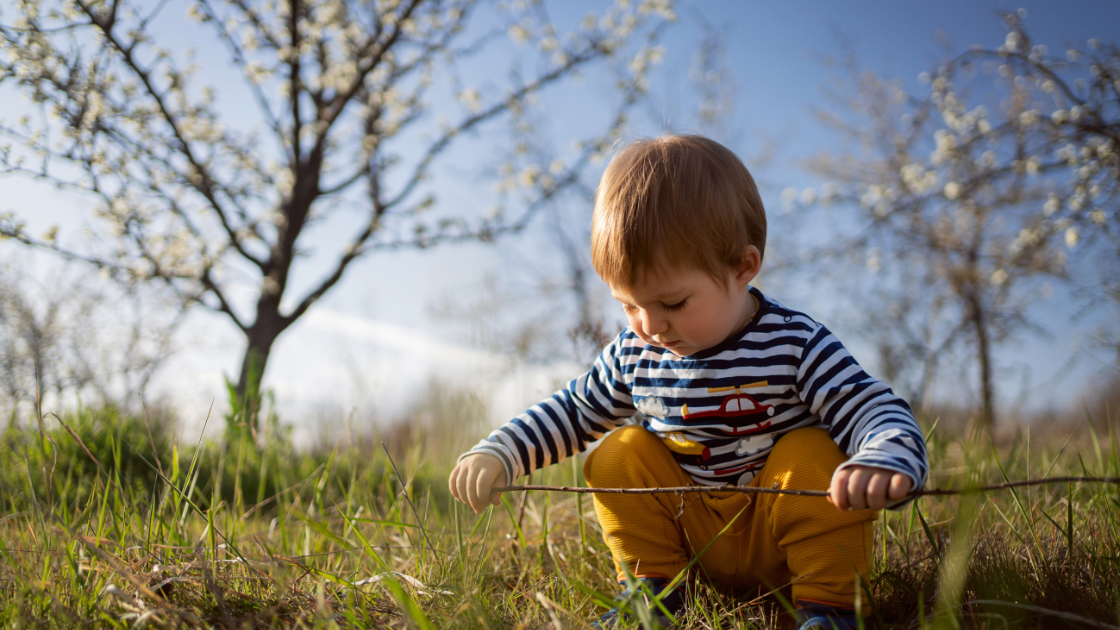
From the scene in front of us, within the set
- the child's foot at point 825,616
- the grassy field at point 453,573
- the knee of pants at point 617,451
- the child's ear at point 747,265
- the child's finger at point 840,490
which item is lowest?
the child's foot at point 825,616

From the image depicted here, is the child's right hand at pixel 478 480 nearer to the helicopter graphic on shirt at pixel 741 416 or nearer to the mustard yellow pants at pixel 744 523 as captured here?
the mustard yellow pants at pixel 744 523

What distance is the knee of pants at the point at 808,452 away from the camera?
3.97ft

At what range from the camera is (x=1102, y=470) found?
192cm

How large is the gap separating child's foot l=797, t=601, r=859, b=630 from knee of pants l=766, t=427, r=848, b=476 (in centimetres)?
25

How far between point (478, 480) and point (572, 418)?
13.9 inches

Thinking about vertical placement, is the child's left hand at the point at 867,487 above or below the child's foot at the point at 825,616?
above

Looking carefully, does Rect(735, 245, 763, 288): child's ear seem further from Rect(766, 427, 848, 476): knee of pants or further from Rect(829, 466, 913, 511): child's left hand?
Rect(829, 466, 913, 511): child's left hand

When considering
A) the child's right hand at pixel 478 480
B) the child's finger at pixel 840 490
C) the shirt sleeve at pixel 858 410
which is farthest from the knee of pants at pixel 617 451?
the child's finger at pixel 840 490

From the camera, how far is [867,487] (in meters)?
0.97

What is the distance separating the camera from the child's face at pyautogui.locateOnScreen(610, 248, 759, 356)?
127 centimetres

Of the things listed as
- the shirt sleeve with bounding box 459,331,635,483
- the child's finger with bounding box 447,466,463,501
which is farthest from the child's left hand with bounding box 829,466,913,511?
the child's finger with bounding box 447,466,463,501

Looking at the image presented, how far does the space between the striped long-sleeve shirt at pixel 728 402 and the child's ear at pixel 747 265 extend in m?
0.10

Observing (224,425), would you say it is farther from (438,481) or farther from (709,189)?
(709,189)

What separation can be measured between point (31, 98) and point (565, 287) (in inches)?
288
